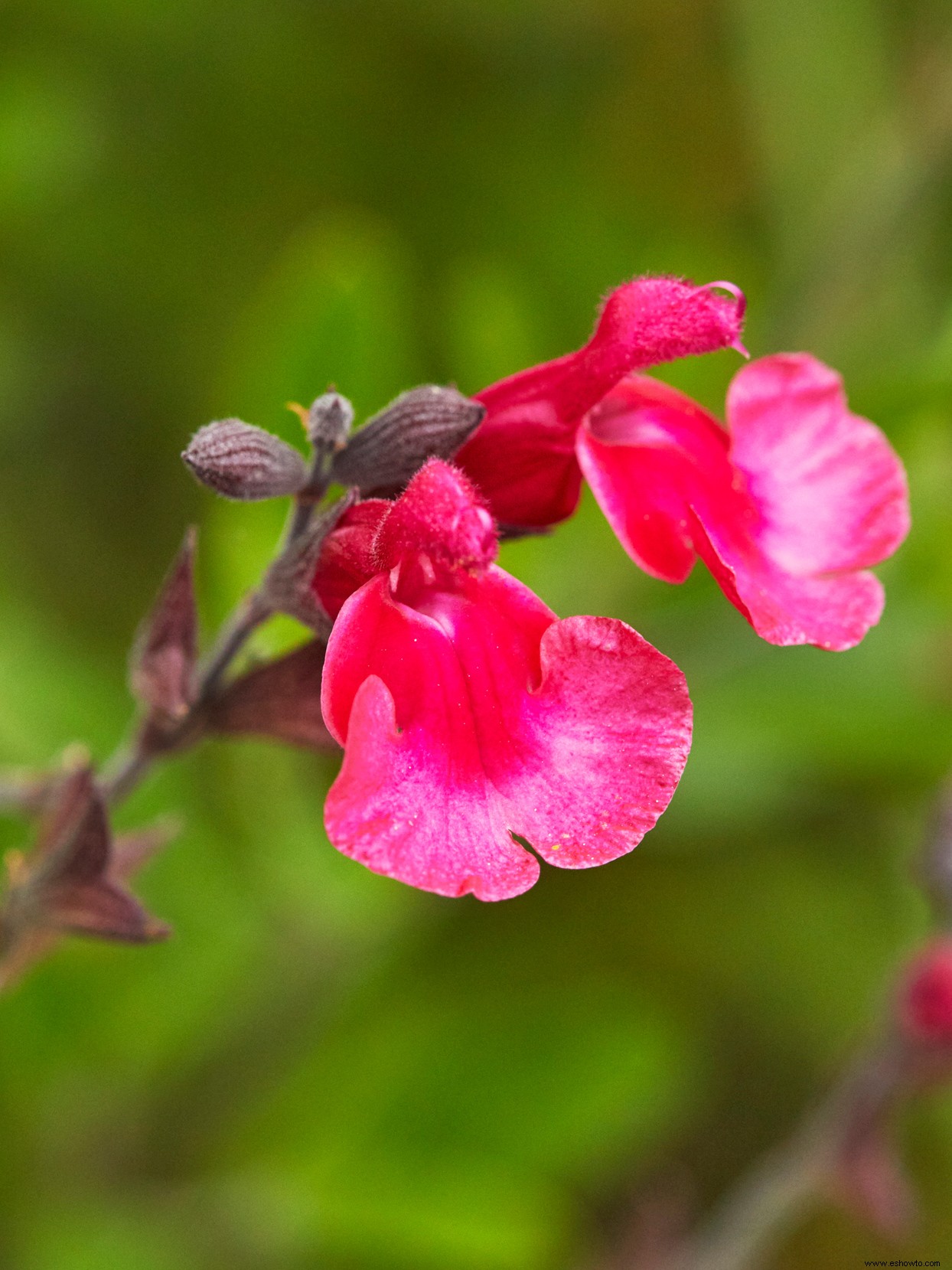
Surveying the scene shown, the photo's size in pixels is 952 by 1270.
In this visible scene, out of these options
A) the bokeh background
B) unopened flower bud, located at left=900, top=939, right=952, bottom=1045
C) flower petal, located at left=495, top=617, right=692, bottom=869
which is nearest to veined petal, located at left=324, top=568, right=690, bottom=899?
flower petal, located at left=495, top=617, right=692, bottom=869

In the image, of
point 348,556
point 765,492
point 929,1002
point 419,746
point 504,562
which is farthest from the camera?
point 504,562

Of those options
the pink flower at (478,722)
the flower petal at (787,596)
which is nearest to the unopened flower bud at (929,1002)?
the flower petal at (787,596)

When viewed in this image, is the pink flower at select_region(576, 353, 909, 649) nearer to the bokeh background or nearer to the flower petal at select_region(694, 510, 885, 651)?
the flower petal at select_region(694, 510, 885, 651)

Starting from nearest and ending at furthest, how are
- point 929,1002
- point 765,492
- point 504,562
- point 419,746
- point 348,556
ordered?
point 419,746
point 348,556
point 765,492
point 929,1002
point 504,562

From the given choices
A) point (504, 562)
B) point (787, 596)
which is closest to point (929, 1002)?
point (504, 562)

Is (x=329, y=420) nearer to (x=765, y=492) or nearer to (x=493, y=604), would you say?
(x=493, y=604)

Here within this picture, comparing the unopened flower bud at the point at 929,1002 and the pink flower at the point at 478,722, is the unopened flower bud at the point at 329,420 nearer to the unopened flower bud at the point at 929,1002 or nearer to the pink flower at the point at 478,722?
the pink flower at the point at 478,722
